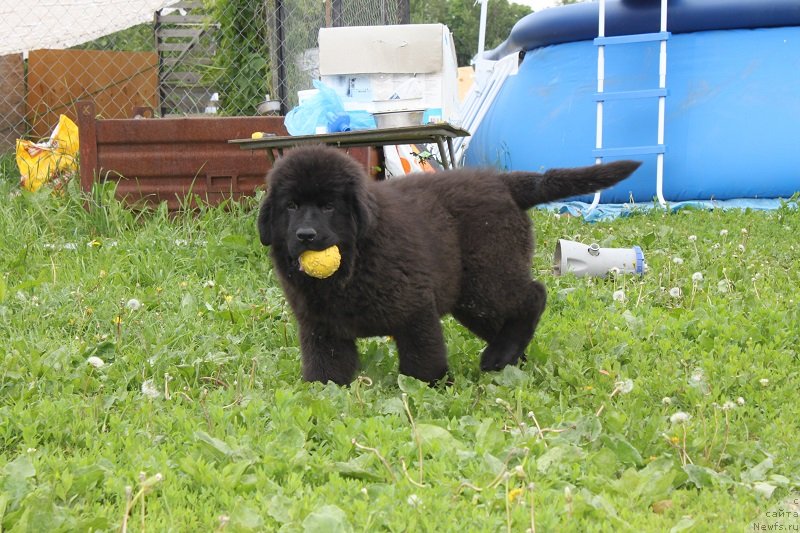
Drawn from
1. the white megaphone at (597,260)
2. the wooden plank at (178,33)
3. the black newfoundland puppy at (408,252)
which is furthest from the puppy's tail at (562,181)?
the wooden plank at (178,33)

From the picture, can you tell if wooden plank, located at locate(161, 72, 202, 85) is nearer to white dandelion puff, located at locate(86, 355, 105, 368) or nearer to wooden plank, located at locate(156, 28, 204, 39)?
wooden plank, located at locate(156, 28, 204, 39)

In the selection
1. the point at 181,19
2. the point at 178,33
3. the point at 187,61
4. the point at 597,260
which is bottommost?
the point at 597,260

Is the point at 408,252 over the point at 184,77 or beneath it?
beneath

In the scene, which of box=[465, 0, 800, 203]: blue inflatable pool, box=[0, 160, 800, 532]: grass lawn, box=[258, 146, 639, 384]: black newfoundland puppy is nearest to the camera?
box=[0, 160, 800, 532]: grass lawn

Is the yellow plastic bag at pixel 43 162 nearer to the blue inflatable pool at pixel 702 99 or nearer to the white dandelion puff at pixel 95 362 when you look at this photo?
the white dandelion puff at pixel 95 362

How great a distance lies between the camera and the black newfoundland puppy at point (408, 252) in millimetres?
3617

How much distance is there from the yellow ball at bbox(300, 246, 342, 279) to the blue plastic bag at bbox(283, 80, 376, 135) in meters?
3.18

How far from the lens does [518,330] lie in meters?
4.25

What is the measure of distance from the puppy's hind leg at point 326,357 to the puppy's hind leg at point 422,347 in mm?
228

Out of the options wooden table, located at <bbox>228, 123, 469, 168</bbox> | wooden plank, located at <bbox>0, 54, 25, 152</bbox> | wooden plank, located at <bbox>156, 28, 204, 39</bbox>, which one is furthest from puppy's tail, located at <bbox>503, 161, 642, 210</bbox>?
wooden plank, located at <bbox>156, 28, 204, 39</bbox>

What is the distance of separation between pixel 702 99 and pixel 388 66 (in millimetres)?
3029

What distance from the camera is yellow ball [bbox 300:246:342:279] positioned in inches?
140

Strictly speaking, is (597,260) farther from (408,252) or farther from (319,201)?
(319,201)

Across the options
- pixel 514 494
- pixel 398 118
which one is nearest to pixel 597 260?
pixel 398 118
